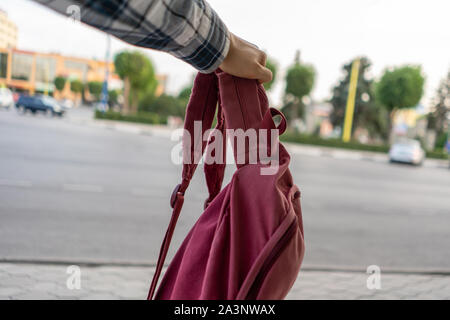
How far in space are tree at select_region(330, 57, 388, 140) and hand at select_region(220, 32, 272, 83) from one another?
41.7 metres

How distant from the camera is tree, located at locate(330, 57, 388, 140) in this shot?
40.6 metres

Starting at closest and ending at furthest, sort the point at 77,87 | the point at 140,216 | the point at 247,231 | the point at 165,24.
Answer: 1. the point at 165,24
2. the point at 247,231
3. the point at 140,216
4. the point at 77,87

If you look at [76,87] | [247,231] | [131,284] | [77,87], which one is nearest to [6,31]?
[247,231]

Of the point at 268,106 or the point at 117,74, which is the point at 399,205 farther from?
the point at 117,74

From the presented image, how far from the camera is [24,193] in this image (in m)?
5.90

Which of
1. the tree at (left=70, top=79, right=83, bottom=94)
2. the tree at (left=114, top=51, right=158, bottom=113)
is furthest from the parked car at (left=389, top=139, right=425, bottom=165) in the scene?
the tree at (left=70, top=79, right=83, bottom=94)

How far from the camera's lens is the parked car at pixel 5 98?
26.7 metres

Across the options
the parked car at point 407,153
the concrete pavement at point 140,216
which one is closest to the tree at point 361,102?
the parked car at point 407,153

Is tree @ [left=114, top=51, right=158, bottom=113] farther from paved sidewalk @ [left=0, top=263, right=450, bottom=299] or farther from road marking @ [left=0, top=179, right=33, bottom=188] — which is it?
paved sidewalk @ [left=0, top=263, right=450, bottom=299]

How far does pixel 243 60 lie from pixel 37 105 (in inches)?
1134

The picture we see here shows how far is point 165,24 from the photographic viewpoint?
71 cm

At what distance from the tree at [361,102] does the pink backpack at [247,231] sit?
41.7 m

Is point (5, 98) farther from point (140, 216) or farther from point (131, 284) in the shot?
point (131, 284)

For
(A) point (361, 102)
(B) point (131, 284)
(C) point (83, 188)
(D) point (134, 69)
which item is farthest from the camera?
(A) point (361, 102)
